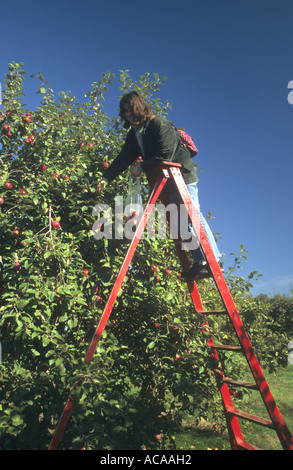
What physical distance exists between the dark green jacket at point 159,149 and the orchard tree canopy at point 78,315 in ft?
1.96

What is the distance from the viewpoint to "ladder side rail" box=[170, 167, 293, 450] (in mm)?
2150

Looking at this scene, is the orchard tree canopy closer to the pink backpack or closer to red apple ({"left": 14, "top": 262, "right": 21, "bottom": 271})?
red apple ({"left": 14, "top": 262, "right": 21, "bottom": 271})

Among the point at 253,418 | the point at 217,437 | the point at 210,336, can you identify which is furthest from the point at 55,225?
the point at 217,437

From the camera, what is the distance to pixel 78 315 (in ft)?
9.92

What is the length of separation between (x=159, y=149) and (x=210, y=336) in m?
1.65

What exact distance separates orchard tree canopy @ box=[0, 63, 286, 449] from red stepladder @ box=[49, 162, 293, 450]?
0.13 m

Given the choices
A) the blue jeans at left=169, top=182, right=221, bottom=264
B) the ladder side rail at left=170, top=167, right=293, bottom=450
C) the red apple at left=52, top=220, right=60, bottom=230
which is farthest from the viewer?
the red apple at left=52, top=220, right=60, bottom=230

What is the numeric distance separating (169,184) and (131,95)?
2.83 feet

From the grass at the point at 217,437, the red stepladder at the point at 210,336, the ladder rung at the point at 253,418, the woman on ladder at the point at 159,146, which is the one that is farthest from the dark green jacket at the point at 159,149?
the grass at the point at 217,437

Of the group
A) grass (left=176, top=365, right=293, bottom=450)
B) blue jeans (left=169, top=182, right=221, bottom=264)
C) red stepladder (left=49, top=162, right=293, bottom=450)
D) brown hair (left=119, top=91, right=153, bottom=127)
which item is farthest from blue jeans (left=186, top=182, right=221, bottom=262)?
grass (left=176, top=365, right=293, bottom=450)

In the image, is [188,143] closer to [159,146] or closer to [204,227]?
[159,146]

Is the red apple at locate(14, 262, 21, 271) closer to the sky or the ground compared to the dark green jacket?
closer to the ground

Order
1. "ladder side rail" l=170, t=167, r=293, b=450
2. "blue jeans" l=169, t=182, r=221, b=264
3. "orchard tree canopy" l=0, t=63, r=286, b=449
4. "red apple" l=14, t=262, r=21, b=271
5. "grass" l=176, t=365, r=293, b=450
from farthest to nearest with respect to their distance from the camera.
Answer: "grass" l=176, t=365, r=293, b=450 < "blue jeans" l=169, t=182, r=221, b=264 < "red apple" l=14, t=262, r=21, b=271 < "orchard tree canopy" l=0, t=63, r=286, b=449 < "ladder side rail" l=170, t=167, r=293, b=450

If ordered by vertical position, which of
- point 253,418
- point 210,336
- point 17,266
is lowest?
point 253,418
